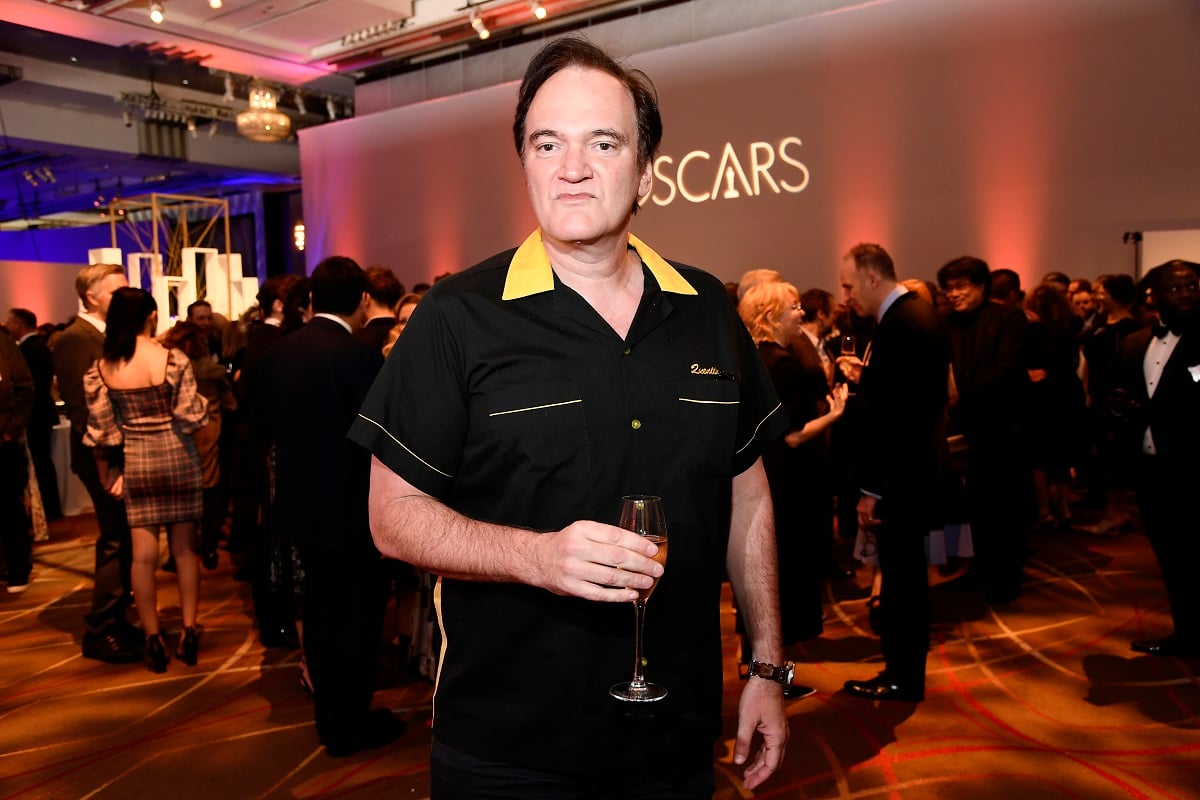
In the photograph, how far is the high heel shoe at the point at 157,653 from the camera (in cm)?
427

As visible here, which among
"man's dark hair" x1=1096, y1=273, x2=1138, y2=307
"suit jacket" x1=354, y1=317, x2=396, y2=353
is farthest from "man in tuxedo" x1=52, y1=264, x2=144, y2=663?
"man's dark hair" x1=1096, y1=273, x2=1138, y2=307

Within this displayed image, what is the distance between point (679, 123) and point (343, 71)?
4753 millimetres

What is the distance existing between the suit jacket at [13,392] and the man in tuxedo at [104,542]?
24.6 inches

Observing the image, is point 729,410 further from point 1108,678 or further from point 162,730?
point 1108,678

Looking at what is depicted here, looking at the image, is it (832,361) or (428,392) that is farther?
(832,361)

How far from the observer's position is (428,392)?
1424 millimetres

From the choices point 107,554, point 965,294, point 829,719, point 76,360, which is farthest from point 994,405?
point 76,360

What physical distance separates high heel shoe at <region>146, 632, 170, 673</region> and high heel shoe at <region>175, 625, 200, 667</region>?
91 millimetres

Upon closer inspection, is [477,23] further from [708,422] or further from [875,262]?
[708,422]

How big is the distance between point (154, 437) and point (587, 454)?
3370 mm

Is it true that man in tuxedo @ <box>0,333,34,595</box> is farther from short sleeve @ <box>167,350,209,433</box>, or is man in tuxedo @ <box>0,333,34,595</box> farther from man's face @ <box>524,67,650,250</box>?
man's face @ <box>524,67,650,250</box>

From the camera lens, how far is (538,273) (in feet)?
5.00

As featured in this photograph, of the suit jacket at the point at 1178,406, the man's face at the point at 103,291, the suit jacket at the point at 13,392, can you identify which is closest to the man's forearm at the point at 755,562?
the suit jacket at the point at 1178,406

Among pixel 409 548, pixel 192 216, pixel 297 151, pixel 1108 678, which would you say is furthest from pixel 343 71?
pixel 409 548
